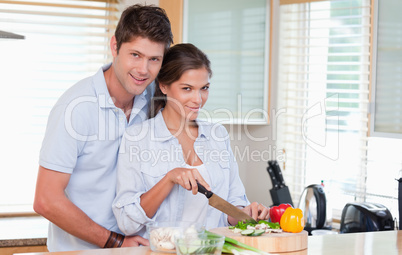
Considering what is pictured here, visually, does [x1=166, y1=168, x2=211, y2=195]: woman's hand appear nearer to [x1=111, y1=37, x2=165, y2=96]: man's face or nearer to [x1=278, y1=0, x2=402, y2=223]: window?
[x1=111, y1=37, x2=165, y2=96]: man's face

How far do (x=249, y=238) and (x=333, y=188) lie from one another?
173 centimetres

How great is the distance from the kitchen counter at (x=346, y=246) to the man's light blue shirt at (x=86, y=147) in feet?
1.03

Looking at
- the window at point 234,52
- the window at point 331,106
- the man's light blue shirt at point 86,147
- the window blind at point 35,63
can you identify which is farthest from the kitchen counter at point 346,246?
the window blind at point 35,63

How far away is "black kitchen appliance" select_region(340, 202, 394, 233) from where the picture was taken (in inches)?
93.8

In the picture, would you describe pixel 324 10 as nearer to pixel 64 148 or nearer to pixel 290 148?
pixel 290 148

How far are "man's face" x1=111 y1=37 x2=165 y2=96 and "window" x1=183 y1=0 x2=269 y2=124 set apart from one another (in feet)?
3.44

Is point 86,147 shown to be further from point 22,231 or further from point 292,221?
point 22,231

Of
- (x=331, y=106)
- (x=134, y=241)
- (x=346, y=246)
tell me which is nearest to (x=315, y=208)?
(x=331, y=106)

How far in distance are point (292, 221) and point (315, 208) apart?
124 cm

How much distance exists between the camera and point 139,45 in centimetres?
169

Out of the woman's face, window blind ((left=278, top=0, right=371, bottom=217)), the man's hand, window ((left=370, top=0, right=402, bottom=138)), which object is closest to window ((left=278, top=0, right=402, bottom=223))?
window blind ((left=278, top=0, right=371, bottom=217))

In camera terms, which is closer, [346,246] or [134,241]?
[346,246]

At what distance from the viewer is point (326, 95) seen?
3.08m

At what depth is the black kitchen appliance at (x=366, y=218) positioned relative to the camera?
238 centimetres
